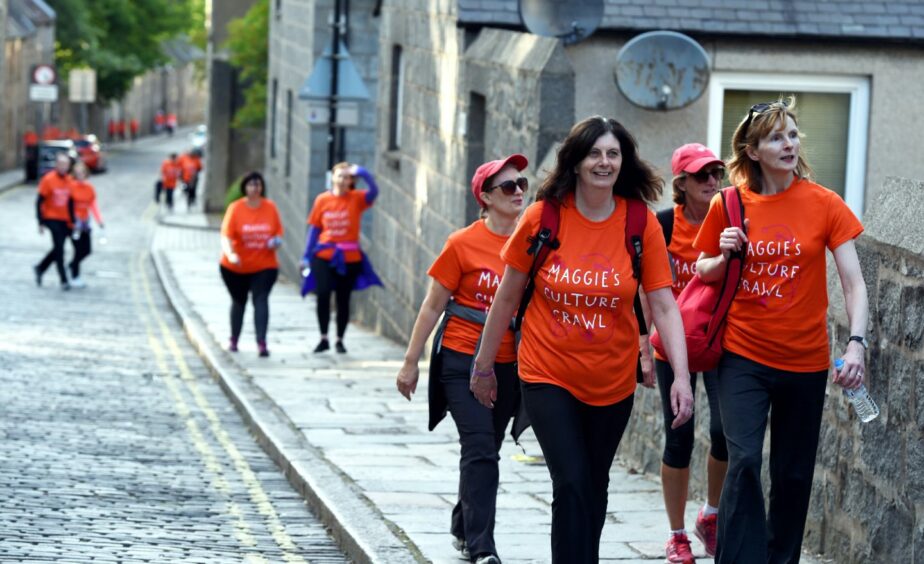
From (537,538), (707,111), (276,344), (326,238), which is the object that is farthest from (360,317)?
(537,538)

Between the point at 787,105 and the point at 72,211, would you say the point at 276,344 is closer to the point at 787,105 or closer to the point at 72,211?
the point at 72,211

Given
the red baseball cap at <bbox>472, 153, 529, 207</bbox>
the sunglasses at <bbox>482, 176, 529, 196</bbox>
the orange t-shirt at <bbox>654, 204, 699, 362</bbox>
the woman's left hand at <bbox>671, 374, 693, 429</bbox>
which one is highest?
the red baseball cap at <bbox>472, 153, 529, 207</bbox>

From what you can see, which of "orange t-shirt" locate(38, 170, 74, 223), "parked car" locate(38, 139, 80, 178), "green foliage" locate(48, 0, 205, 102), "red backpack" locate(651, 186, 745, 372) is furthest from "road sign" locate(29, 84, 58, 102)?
"red backpack" locate(651, 186, 745, 372)

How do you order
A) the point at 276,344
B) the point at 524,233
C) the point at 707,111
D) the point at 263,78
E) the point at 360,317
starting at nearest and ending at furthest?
the point at 524,233 → the point at 707,111 → the point at 276,344 → the point at 360,317 → the point at 263,78

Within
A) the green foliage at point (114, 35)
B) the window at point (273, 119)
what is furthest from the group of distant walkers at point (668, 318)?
the green foliage at point (114, 35)

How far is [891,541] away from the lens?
6312 millimetres

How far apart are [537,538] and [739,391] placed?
1.90 metres

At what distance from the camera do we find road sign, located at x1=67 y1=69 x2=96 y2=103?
2657 inches

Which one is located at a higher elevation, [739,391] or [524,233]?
[524,233]

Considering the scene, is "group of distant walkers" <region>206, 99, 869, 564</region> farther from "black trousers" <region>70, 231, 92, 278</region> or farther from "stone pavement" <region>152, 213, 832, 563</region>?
"black trousers" <region>70, 231, 92, 278</region>

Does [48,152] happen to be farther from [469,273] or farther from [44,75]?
[469,273]

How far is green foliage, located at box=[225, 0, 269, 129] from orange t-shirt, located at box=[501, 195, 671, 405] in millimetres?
33325

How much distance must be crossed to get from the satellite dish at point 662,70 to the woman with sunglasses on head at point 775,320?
265 inches

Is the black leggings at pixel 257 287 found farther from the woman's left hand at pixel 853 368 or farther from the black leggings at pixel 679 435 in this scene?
the woman's left hand at pixel 853 368
